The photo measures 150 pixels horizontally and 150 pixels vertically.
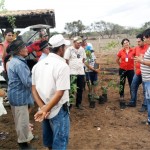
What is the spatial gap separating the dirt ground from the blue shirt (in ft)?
3.30

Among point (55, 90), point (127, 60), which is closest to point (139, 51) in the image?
point (127, 60)

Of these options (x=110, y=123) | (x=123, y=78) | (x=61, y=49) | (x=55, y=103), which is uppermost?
(x=61, y=49)

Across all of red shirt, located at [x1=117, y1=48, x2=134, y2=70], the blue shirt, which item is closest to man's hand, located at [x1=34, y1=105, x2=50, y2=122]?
the blue shirt

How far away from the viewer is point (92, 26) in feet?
146

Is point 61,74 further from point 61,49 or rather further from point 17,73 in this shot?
point 17,73

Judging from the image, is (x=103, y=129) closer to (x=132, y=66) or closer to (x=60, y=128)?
(x=132, y=66)

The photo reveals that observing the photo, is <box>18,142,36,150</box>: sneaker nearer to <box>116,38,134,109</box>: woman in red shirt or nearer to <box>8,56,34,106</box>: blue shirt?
<box>8,56,34,106</box>: blue shirt

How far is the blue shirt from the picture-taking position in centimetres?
415

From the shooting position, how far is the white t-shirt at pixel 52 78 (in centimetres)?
313

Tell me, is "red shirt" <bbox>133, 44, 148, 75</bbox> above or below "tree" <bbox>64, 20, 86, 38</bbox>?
below

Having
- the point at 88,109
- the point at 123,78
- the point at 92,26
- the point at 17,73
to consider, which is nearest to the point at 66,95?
the point at 17,73

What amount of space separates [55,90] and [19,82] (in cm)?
118

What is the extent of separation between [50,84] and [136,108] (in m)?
4.41

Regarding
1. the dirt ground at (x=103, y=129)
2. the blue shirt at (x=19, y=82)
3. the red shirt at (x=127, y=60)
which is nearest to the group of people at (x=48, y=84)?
the blue shirt at (x=19, y=82)
